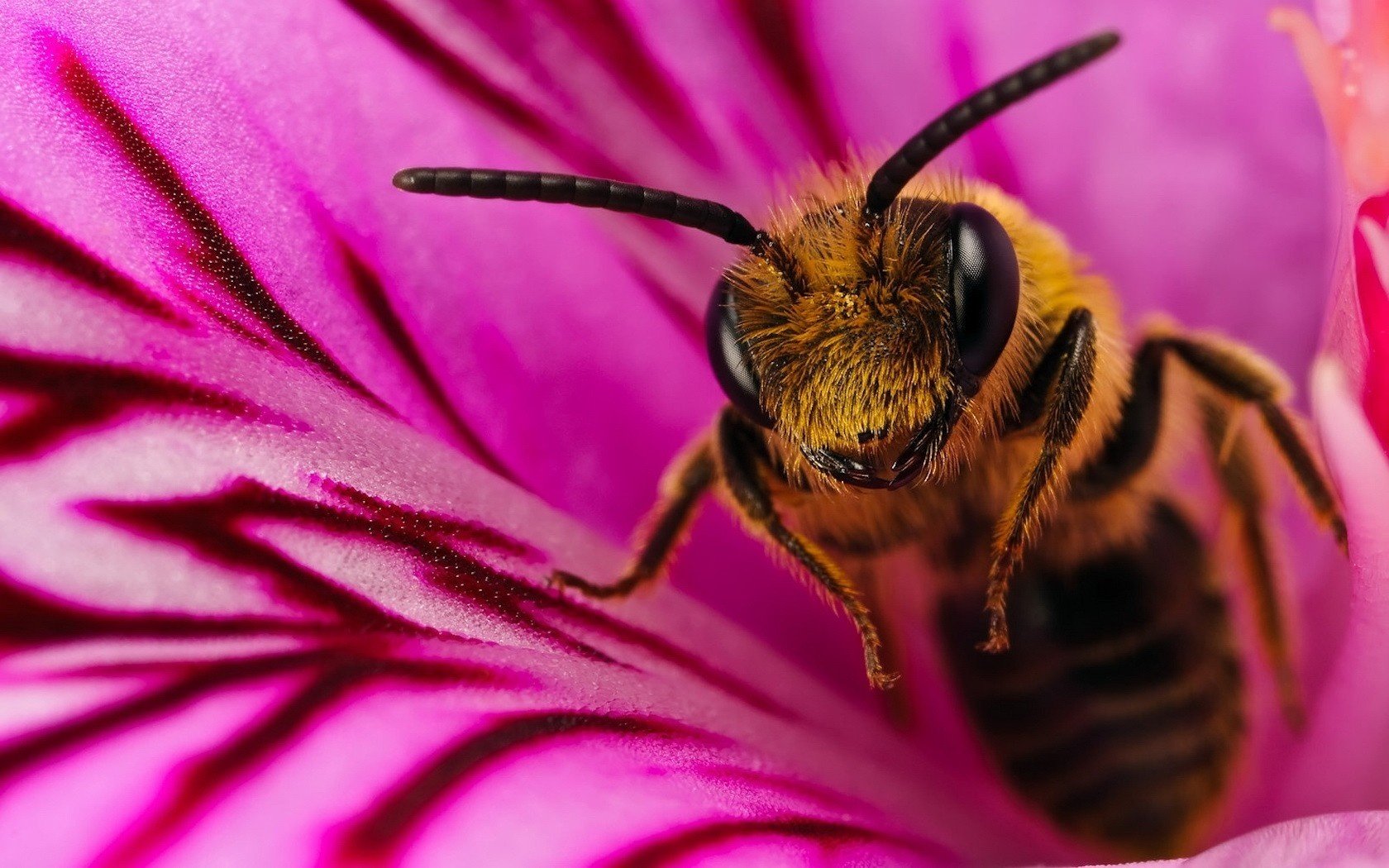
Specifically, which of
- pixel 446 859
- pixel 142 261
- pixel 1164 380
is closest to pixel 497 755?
pixel 446 859

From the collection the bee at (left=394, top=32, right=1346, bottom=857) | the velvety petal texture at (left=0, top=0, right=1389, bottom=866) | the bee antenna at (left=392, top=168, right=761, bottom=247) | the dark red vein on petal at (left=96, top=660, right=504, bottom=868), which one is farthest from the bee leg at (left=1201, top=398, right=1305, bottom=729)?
the dark red vein on petal at (left=96, top=660, right=504, bottom=868)

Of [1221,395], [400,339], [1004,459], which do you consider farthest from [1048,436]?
[400,339]

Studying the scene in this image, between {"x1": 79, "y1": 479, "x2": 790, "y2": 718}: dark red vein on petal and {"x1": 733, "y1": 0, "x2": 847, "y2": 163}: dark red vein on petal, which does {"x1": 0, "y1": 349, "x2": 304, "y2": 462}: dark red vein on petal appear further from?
{"x1": 733, "y1": 0, "x2": 847, "y2": 163}: dark red vein on petal

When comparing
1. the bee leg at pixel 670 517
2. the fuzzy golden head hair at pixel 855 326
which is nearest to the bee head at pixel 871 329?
the fuzzy golden head hair at pixel 855 326

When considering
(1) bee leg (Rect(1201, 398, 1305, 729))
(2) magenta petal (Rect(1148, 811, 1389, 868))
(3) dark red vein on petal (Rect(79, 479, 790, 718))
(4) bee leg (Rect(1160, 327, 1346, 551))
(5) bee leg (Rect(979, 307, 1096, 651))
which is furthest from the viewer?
(1) bee leg (Rect(1201, 398, 1305, 729))

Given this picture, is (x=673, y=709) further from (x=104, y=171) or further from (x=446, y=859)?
(x=104, y=171)

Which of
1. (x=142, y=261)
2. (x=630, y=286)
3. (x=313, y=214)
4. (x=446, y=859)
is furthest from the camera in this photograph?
(x=630, y=286)

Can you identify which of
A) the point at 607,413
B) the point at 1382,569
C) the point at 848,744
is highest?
the point at 607,413

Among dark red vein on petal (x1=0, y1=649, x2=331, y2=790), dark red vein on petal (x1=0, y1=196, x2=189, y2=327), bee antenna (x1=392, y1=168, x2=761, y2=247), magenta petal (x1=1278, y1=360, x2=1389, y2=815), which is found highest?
dark red vein on petal (x1=0, y1=196, x2=189, y2=327)
